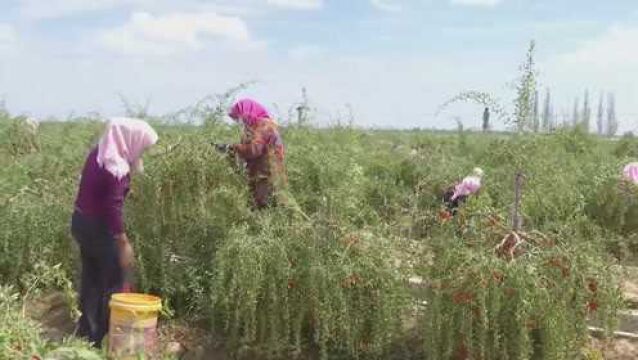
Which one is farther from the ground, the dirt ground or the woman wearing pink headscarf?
the woman wearing pink headscarf

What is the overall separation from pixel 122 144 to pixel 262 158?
133 centimetres

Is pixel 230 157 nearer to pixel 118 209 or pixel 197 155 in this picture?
pixel 197 155

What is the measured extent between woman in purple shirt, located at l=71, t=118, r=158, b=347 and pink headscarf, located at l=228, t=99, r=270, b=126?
4.20ft

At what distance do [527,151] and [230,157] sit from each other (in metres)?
2.01

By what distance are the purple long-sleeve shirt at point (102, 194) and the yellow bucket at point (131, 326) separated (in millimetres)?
498

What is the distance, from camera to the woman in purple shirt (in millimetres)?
5211

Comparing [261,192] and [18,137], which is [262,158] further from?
[18,137]

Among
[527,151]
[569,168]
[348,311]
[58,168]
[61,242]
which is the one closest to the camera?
[348,311]

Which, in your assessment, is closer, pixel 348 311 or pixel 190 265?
pixel 348 311

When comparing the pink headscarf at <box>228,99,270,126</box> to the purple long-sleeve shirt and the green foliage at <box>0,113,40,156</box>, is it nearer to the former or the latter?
the purple long-sleeve shirt

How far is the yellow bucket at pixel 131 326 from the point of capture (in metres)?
4.95

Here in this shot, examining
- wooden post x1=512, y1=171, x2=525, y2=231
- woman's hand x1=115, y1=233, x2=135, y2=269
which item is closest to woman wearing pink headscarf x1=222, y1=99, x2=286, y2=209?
woman's hand x1=115, y1=233, x2=135, y2=269

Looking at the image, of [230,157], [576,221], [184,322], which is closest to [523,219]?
[576,221]

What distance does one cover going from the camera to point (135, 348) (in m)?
4.96
